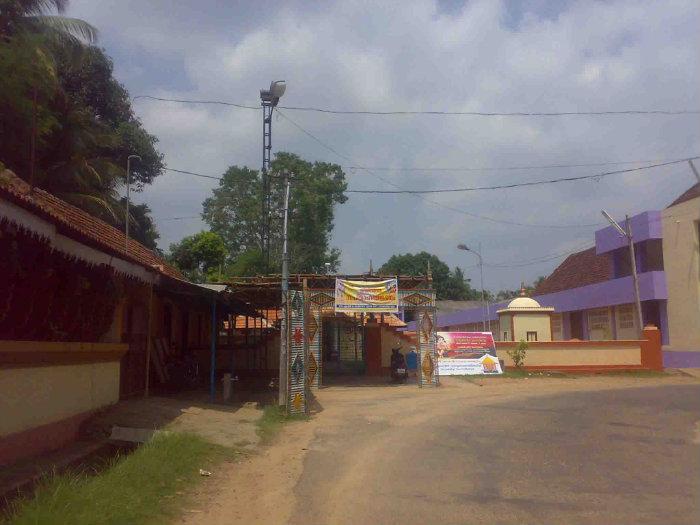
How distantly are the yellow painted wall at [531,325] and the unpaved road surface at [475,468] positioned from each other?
14268 millimetres

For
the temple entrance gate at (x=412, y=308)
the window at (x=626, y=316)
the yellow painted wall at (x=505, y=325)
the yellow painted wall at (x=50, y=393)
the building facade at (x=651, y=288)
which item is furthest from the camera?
the window at (x=626, y=316)

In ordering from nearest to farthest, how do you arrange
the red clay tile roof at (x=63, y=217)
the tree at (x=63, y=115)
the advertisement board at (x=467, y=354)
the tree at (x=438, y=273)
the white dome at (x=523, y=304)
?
the red clay tile roof at (x=63, y=217) → the tree at (x=63, y=115) → the advertisement board at (x=467, y=354) → the white dome at (x=523, y=304) → the tree at (x=438, y=273)

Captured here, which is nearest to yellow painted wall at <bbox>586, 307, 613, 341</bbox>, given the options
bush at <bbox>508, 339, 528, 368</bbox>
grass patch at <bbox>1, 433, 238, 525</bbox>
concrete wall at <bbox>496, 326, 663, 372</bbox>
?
concrete wall at <bbox>496, 326, 663, 372</bbox>

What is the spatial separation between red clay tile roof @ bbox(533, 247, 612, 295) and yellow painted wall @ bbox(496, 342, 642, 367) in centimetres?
948

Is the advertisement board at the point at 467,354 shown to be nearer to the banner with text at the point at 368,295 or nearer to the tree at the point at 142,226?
the banner with text at the point at 368,295

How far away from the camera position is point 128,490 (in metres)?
6.65

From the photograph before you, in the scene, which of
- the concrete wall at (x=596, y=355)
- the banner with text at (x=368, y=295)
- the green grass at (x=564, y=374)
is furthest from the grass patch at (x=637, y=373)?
the banner with text at (x=368, y=295)

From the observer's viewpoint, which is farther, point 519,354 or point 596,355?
point 596,355

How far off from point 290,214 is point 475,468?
2494 centimetres

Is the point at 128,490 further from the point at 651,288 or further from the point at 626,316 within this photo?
the point at 626,316

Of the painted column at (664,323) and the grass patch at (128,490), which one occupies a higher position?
the painted column at (664,323)

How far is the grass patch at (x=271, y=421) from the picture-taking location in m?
11.4

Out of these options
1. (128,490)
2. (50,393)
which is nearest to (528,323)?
(50,393)

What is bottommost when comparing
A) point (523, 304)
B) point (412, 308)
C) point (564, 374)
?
point (564, 374)
